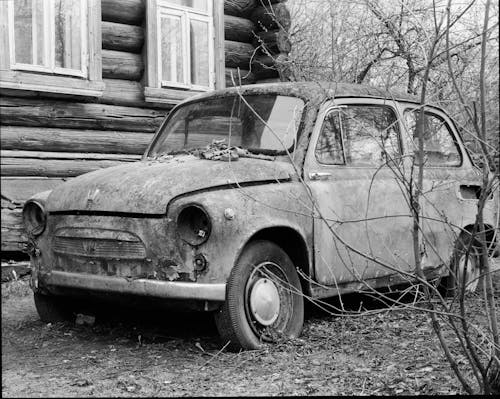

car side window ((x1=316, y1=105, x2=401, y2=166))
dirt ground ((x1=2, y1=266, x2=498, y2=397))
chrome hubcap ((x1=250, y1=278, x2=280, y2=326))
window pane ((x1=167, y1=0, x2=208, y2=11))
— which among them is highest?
window pane ((x1=167, y1=0, x2=208, y2=11))

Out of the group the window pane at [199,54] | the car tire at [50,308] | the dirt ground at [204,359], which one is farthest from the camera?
the window pane at [199,54]

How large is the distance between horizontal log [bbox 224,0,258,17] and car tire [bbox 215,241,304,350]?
16.4 feet

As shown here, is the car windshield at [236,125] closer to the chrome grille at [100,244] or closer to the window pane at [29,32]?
the chrome grille at [100,244]

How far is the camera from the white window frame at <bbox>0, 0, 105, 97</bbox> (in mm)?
7020

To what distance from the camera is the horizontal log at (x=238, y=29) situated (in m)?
9.03

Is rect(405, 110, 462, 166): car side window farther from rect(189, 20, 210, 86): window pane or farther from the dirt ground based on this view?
rect(189, 20, 210, 86): window pane

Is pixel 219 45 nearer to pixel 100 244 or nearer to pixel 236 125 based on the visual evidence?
pixel 236 125

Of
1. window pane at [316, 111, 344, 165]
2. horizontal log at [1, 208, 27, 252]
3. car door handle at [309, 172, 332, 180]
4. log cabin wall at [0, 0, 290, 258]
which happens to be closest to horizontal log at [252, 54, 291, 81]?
log cabin wall at [0, 0, 290, 258]

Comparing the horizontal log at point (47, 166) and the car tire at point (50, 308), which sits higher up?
the horizontal log at point (47, 166)

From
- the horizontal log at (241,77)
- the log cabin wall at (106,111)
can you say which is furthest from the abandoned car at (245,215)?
the horizontal log at (241,77)

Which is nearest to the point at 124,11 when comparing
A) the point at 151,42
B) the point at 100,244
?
the point at 151,42

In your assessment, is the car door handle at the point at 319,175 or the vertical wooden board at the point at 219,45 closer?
the car door handle at the point at 319,175

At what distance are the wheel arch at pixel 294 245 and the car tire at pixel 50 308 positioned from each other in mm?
1643

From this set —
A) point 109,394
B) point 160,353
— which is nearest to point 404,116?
point 160,353
